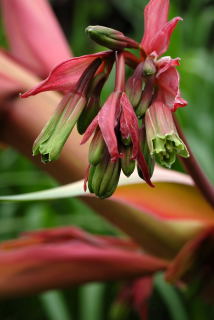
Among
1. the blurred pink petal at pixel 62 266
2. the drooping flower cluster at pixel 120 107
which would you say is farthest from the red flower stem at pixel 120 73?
the blurred pink petal at pixel 62 266

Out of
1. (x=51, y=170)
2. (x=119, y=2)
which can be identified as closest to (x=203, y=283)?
(x=51, y=170)

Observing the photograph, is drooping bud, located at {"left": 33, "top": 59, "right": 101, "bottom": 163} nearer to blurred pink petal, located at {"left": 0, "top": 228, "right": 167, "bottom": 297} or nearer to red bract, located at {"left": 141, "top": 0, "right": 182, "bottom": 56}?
red bract, located at {"left": 141, "top": 0, "right": 182, "bottom": 56}

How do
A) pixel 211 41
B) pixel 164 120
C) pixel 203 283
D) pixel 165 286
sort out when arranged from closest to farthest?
1. pixel 164 120
2. pixel 203 283
3. pixel 165 286
4. pixel 211 41

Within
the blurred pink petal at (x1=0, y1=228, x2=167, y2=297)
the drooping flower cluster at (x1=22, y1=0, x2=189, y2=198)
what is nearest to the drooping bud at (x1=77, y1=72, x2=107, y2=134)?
the drooping flower cluster at (x1=22, y1=0, x2=189, y2=198)

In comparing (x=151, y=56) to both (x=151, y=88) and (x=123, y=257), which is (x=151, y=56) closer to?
(x=151, y=88)

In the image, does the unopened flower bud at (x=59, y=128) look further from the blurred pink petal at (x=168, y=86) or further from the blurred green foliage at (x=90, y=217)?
the blurred green foliage at (x=90, y=217)
